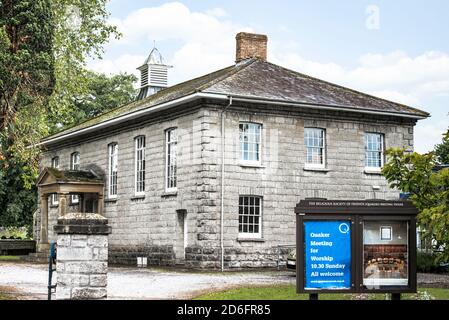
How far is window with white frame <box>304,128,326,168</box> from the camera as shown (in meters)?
31.8

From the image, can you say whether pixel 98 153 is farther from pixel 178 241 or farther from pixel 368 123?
pixel 368 123

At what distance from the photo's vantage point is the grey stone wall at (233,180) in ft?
96.1

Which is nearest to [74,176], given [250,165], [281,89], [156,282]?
[250,165]

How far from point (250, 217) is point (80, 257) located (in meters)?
15.9

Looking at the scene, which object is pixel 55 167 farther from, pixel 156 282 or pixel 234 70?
pixel 156 282

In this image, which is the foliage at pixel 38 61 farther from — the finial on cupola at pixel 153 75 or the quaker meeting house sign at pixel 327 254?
the quaker meeting house sign at pixel 327 254

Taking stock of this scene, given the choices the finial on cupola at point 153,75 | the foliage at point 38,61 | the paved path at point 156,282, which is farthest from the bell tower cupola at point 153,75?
the paved path at point 156,282

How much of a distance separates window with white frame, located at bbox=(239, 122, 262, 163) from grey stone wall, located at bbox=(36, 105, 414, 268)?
23cm

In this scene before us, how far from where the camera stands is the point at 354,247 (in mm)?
13883

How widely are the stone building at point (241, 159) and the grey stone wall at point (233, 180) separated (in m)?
0.04

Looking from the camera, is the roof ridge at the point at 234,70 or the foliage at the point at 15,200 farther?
Answer: the foliage at the point at 15,200

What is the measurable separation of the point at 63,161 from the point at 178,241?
13.4 meters

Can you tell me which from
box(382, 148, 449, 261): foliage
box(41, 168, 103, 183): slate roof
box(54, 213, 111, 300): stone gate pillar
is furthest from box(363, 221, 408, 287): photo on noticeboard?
box(41, 168, 103, 183): slate roof
